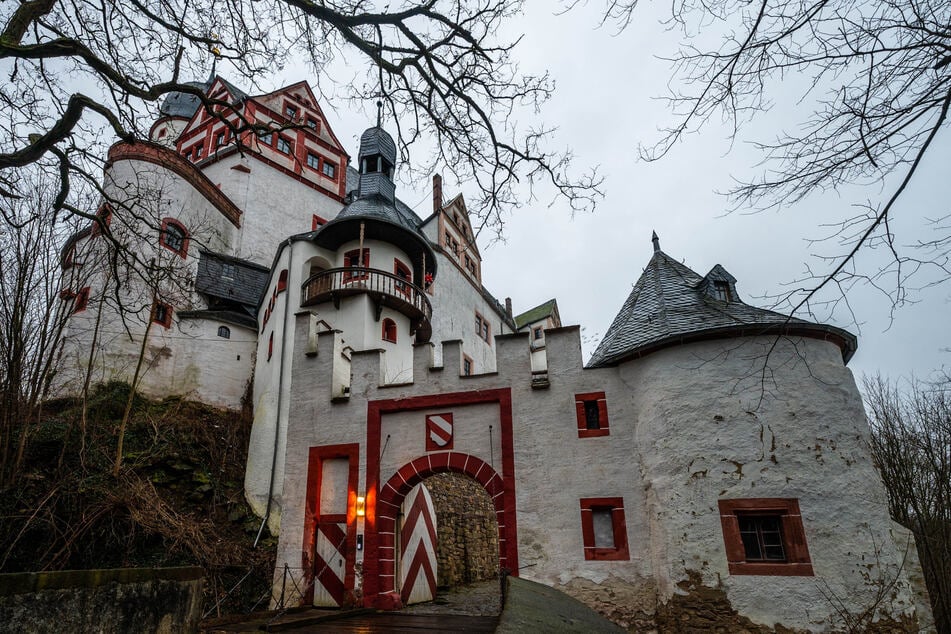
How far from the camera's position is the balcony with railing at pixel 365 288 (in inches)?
664

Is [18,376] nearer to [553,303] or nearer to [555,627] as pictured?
[555,627]

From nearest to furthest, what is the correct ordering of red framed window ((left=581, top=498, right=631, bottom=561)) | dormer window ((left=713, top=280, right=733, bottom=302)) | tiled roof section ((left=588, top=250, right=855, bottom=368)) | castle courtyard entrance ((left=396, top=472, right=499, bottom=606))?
red framed window ((left=581, top=498, right=631, bottom=561)) → tiled roof section ((left=588, top=250, right=855, bottom=368)) → dormer window ((left=713, top=280, right=733, bottom=302)) → castle courtyard entrance ((left=396, top=472, right=499, bottom=606))

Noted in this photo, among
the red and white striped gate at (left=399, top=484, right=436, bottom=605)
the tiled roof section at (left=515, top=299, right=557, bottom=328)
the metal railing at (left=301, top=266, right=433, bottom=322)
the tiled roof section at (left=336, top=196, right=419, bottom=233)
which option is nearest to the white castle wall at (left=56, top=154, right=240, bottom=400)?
the metal railing at (left=301, top=266, right=433, bottom=322)

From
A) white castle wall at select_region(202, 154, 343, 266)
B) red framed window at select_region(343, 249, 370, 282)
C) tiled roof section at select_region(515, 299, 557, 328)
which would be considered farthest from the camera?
tiled roof section at select_region(515, 299, 557, 328)

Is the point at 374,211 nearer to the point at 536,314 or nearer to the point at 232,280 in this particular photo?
the point at 232,280

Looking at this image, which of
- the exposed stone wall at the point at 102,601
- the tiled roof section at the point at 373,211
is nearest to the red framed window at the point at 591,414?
the exposed stone wall at the point at 102,601

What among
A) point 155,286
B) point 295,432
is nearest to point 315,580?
point 295,432

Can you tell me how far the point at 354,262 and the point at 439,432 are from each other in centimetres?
837

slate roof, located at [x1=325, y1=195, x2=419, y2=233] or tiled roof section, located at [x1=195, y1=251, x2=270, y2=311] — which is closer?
slate roof, located at [x1=325, y1=195, x2=419, y2=233]

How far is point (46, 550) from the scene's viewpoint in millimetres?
10820

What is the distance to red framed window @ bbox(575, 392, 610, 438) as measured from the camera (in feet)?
35.7

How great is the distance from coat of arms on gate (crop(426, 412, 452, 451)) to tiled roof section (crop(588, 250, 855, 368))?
3186 mm

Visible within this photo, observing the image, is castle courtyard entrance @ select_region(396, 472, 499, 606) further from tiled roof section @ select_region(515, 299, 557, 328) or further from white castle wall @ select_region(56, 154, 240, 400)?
tiled roof section @ select_region(515, 299, 557, 328)

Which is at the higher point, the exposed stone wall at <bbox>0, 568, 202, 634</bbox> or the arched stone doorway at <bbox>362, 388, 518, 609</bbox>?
the arched stone doorway at <bbox>362, 388, 518, 609</bbox>
